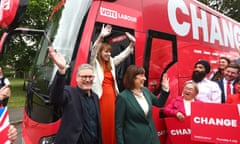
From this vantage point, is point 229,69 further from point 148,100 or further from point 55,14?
point 55,14

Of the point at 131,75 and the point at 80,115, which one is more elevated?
the point at 131,75

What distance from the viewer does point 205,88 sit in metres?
4.70

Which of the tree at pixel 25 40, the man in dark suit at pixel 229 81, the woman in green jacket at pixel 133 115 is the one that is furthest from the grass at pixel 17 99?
the woman in green jacket at pixel 133 115

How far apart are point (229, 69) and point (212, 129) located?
1133 mm

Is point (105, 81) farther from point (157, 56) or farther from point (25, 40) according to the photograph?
point (25, 40)

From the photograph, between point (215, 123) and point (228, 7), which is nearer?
point (215, 123)

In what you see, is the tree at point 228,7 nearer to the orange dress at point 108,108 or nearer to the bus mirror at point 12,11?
the orange dress at point 108,108

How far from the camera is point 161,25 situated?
531 cm

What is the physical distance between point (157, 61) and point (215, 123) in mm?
1547

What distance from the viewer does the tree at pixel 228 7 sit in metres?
25.5

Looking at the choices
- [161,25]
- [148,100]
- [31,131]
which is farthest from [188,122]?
[31,131]

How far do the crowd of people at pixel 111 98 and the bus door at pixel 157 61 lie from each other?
1.50ft

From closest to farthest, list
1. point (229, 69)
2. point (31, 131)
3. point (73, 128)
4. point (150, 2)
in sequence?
point (73, 128), point (31, 131), point (229, 69), point (150, 2)

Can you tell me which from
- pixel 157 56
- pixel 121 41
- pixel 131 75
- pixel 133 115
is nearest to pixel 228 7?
pixel 157 56
